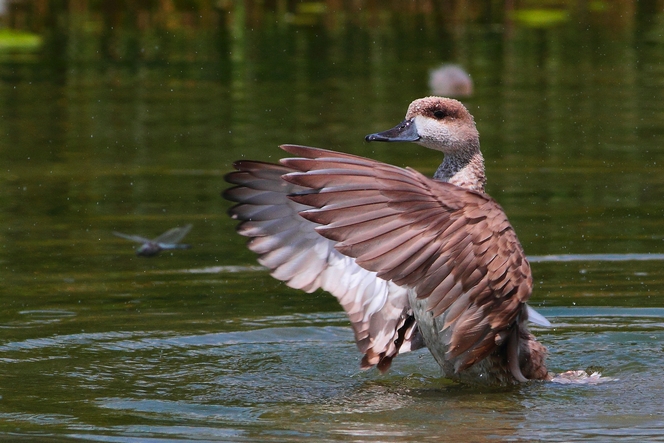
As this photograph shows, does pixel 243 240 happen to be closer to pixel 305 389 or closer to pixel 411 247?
pixel 305 389

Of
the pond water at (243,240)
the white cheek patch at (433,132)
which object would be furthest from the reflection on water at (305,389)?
the white cheek patch at (433,132)

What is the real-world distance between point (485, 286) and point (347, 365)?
1.36 m

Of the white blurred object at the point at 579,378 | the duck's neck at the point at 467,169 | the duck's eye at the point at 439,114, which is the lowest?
the white blurred object at the point at 579,378

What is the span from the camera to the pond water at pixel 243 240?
538cm

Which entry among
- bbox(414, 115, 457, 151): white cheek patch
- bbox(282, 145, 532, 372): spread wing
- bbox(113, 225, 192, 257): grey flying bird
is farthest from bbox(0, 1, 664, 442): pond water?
bbox(414, 115, 457, 151): white cheek patch

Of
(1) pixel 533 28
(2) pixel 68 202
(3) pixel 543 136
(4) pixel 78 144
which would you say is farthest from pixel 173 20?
(2) pixel 68 202

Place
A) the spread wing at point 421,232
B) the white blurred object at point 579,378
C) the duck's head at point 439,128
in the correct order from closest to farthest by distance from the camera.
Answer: the spread wing at point 421,232
the white blurred object at point 579,378
the duck's head at point 439,128

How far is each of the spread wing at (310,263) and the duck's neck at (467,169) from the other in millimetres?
632

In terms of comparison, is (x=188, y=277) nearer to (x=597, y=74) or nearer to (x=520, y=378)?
(x=520, y=378)

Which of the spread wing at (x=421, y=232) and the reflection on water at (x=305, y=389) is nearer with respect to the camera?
the spread wing at (x=421, y=232)

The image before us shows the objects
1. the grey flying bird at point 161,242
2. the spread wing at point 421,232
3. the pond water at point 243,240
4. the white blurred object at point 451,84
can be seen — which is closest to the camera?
the spread wing at point 421,232

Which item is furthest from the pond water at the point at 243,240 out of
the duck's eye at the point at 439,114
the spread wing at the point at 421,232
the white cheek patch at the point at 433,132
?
the duck's eye at the point at 439,114

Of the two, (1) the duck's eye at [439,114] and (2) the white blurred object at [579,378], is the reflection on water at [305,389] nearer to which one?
(2) the white blurred object at [579,378]

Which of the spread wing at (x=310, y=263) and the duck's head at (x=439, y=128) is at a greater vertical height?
the duck's head at (x=439, y=128)
